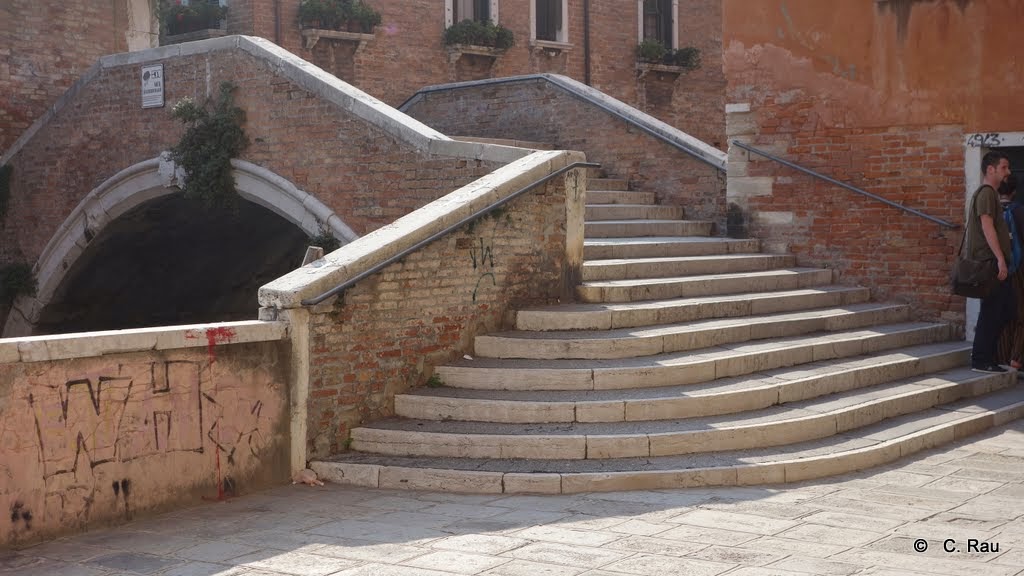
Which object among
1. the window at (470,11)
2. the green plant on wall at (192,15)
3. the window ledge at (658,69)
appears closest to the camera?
the green plant on wall at (192,15)

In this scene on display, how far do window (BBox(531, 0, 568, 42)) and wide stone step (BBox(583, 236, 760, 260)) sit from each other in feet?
29.9

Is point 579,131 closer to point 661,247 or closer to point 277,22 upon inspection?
point 661,247

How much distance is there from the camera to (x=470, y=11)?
1822 cm

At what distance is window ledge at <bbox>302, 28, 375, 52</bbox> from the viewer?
15914 mm

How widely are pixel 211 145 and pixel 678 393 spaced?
684 centimetres

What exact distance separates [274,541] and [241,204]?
8.29 metres

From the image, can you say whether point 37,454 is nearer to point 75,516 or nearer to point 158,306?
point 75,516

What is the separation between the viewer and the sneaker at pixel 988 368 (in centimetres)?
901

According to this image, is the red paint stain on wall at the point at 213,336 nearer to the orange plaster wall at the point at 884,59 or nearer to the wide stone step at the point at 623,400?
the wide stone step at the point at 623,400

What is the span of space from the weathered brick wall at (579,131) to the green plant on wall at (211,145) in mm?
3103

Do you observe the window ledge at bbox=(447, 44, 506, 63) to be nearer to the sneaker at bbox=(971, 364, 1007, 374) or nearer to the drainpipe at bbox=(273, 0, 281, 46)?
the drainpipe at bbox=(273, 0, 281, 46)

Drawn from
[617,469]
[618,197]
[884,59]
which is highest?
[884,59]

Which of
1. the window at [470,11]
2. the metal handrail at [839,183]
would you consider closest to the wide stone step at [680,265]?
the metal handrail at [839,183]

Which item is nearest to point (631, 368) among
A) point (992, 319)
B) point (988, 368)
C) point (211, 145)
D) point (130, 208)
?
point (992, 319)
